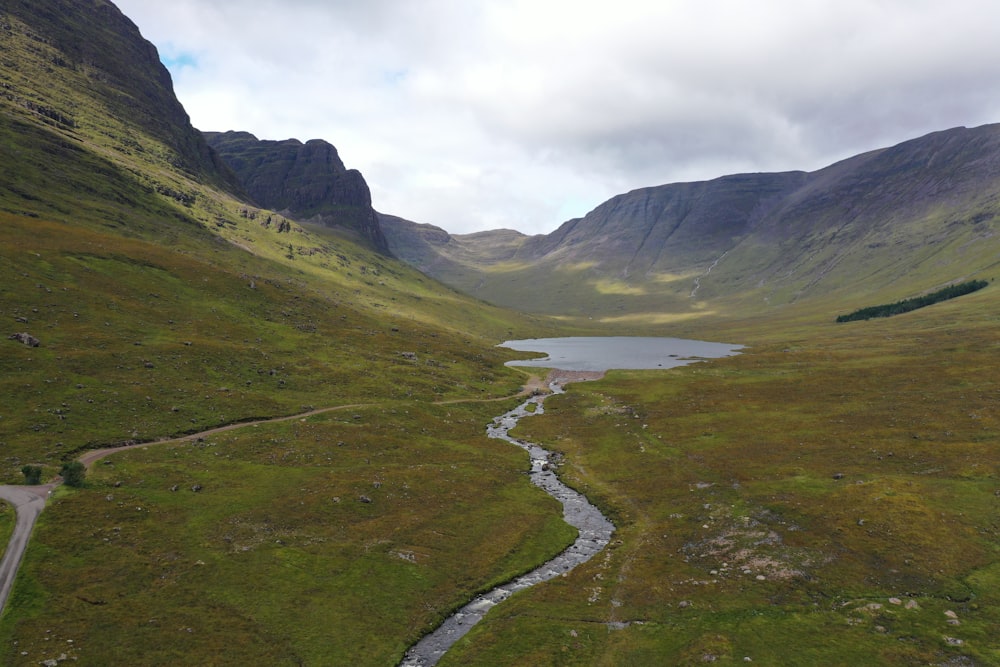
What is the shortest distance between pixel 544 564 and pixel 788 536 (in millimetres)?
22649

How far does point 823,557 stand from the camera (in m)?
41.8

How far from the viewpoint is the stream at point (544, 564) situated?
3541 cm

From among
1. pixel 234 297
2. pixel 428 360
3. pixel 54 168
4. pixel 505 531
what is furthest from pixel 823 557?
pixel 54 168

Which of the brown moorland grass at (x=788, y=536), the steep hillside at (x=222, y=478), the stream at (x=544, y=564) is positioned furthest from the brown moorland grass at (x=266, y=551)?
the brown moorland grass at (x=788, y=536)

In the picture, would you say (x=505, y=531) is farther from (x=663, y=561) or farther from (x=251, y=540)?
(x=251, y=540)

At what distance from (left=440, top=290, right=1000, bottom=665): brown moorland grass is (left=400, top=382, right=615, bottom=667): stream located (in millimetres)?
1620

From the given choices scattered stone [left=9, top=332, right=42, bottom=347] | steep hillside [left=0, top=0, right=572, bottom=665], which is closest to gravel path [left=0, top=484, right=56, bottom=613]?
steep hillside [left=0, top=0, right=572, bottom=665]

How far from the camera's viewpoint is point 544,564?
47.4m

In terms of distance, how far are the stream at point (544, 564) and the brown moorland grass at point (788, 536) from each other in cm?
162

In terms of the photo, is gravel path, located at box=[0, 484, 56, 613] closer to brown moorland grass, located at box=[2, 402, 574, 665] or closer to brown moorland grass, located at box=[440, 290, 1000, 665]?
brown moorland grass, located at box=[2, 402, 574, 665]

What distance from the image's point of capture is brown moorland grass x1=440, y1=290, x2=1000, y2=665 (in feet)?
108

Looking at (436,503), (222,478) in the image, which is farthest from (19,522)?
(436,503)

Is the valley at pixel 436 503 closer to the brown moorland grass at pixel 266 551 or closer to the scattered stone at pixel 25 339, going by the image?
the brown moorland grass at pixel 266 551

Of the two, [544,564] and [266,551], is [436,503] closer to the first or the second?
[544,564]
